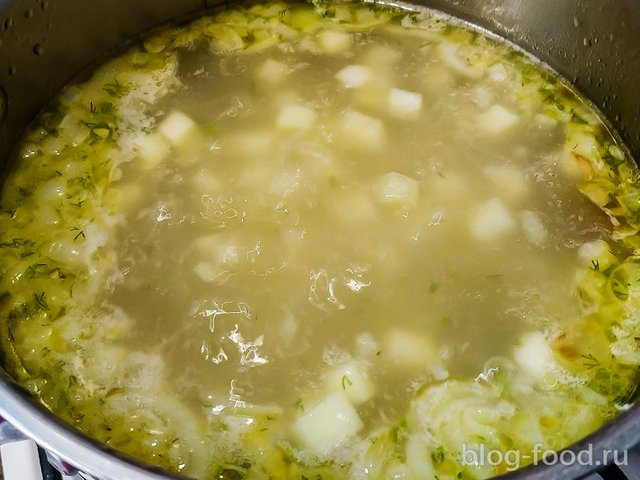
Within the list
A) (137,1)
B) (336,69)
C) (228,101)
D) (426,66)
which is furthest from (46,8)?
(426,66)

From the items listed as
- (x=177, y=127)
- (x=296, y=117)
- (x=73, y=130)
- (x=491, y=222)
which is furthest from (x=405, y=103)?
(x=73, y=130)

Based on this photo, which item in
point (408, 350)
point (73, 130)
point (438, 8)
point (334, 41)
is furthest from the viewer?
point (438, 8)

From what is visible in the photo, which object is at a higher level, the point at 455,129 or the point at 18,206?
the point at 455,129

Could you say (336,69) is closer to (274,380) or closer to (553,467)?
(274,380)

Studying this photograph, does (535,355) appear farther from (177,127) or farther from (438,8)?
(438,8)

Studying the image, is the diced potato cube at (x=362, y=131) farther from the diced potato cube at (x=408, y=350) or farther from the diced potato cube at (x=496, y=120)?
the diced potato cube at (x=408, y=350)

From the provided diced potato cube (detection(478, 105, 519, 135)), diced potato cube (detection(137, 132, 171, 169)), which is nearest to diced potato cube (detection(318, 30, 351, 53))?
diced potato cube (detection(478, 105, 519, 135))
